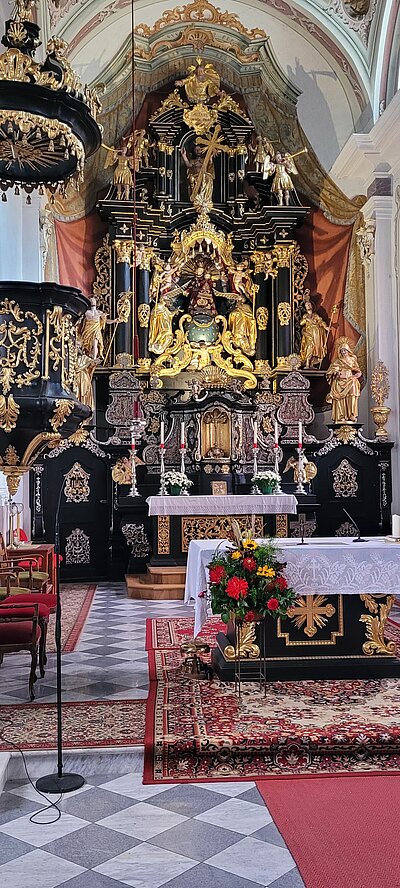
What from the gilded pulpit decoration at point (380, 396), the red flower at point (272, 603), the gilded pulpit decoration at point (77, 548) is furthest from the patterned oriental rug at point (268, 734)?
the gilded pulpit decoration at point (380, 396)

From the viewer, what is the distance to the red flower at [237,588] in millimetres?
5332

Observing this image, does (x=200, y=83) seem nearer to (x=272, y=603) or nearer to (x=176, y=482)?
(x=176, y=482)

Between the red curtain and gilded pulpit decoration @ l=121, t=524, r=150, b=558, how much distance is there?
174 inches

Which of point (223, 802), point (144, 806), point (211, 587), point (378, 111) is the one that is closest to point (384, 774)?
point (223, 802)

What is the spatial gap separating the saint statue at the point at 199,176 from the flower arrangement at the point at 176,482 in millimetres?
5358

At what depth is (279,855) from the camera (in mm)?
3480

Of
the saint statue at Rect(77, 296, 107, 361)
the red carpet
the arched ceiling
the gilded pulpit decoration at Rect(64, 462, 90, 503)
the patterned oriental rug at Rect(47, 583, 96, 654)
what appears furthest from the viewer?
the arched ceiling

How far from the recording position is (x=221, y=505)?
423 inches

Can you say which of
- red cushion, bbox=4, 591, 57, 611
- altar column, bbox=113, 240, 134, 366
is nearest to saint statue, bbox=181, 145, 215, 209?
altar column, bbox=113, 240, 134, 366

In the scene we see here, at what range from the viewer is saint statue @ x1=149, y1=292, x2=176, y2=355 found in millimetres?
14094

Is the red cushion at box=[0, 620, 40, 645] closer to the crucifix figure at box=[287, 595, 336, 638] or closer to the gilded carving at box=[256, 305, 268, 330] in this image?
the crucifix figure at box=[287, 595, 336, 638]

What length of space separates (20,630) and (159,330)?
910 centimetres

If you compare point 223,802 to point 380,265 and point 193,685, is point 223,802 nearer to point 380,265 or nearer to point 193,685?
point 193,685

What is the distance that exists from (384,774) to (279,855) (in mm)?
1131
